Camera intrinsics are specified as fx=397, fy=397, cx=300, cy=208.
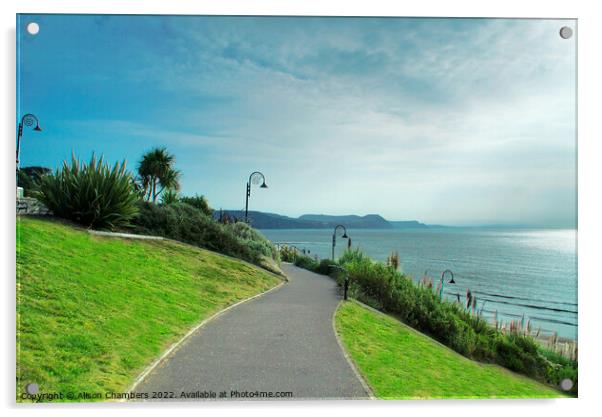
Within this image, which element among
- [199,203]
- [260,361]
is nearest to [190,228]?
[199,203]

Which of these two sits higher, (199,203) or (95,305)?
(199,203)

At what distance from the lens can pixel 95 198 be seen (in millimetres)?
9484

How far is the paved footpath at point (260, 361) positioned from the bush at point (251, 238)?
6.89 m

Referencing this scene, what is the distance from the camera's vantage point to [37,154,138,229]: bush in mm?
8367

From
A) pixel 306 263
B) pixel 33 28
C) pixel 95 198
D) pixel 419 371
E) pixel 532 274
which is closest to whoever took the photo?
pixel 33 28

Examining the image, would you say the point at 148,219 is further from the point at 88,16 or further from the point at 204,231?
the point at 88,16

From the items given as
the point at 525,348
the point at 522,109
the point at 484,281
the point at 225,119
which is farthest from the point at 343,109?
the point at 525,348

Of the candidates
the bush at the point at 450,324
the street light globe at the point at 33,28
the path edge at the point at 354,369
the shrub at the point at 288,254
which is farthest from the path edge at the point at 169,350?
the shrub at the point at 288,254

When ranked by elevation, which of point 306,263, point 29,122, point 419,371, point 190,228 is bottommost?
point 419,371

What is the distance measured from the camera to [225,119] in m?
6.16

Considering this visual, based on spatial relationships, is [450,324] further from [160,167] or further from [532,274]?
[160,167]

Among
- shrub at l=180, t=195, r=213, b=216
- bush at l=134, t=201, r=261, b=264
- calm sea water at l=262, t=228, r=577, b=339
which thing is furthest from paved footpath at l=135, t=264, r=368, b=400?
shrub at l=180, t=195, r=213, b=216

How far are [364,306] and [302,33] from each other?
6.13 m

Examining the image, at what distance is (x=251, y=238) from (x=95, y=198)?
6496mm
